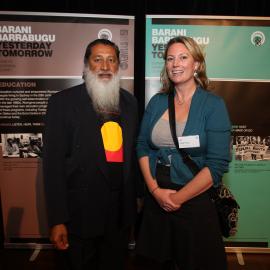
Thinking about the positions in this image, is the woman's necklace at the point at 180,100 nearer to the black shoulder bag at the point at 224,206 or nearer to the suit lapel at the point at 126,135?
the black shoulder bag at the point at 224,206

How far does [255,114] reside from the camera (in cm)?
295

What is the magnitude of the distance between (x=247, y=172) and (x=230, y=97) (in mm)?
799

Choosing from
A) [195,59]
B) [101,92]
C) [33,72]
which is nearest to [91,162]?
[101,92]

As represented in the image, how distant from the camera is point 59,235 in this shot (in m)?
1.83

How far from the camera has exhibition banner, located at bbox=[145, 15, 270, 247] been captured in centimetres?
281

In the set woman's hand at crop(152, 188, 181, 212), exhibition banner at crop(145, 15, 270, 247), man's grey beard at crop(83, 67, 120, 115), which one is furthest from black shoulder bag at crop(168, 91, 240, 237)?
exhibition banner at crop(145, 15, 270, 247)

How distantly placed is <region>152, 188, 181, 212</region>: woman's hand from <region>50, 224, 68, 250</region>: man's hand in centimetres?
62

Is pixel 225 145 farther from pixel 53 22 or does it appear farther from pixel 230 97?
pixel 53 22

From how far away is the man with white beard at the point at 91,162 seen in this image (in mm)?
1806

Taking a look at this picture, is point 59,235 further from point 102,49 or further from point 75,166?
point 102,49

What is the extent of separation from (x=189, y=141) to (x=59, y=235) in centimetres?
99

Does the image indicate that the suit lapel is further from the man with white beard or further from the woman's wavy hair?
the woman's wavy hair

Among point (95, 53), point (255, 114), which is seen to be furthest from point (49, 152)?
point (255, 114)

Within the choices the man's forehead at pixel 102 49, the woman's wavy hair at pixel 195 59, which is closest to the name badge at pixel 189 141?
the woman's wavy hair at pixel 195 59
